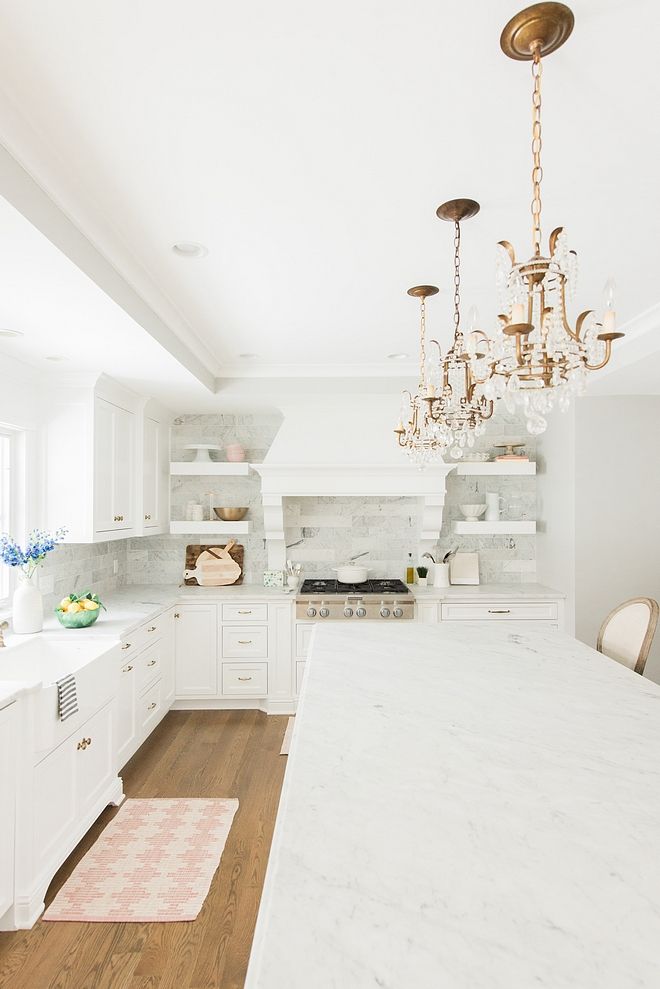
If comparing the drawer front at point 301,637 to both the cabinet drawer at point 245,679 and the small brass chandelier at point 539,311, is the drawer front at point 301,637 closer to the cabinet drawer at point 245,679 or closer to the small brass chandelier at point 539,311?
the cabinet drawer at point 245,679

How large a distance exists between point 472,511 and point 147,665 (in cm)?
271

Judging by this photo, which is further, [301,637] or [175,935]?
[301,637]

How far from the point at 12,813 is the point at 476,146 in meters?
2.58

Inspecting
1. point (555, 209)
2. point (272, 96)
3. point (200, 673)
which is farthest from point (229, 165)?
point (200, 673)

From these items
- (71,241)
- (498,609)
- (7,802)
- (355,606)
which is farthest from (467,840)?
(498,609)

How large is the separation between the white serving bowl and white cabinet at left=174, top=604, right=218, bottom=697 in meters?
2.12

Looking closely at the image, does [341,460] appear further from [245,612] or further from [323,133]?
[323,133]

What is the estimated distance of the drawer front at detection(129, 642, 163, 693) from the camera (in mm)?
3623

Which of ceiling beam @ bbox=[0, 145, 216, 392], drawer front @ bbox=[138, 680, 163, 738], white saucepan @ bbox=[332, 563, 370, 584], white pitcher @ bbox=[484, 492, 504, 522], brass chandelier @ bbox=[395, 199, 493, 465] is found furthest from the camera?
white pitcher @ bbox=[484, 492, 504, 522]

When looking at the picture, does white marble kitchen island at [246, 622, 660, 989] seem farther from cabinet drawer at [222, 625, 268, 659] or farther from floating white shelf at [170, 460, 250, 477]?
floating white shelf at [170, 460, 250, 477]

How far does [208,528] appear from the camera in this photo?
4824mm

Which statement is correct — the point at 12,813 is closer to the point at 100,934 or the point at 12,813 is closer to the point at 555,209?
the point at 100,934

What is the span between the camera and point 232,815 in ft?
9.71

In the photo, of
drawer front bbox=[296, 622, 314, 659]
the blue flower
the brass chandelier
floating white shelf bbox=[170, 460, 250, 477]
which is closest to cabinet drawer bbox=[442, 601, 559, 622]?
drawer front bbox=[296, 622, 314, 659]
